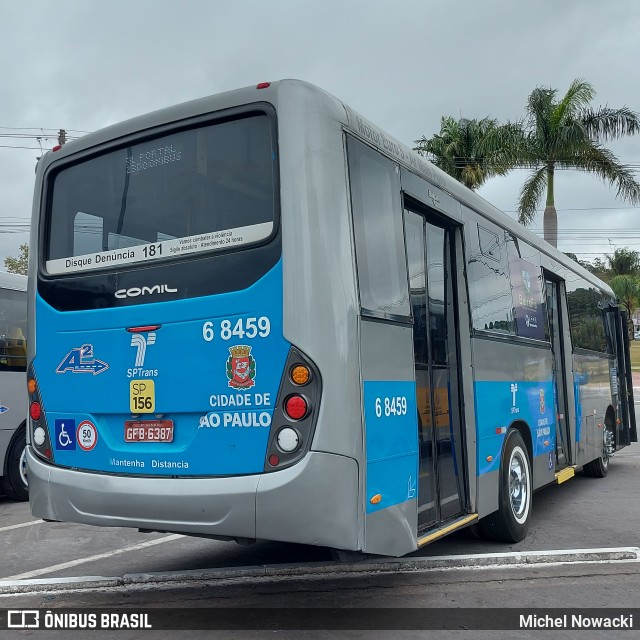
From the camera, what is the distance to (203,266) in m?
4.86

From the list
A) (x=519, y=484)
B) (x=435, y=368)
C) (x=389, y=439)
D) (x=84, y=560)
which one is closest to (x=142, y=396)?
(x=389, y=439)

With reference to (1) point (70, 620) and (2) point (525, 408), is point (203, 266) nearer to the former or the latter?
(1) point (70, 620)

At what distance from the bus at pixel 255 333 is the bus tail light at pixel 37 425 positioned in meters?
0.02

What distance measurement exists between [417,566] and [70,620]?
8.63 ft

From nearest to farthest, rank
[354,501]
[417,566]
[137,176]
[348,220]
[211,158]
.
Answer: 1. [354,501]
2. [348,220]
3. [211,158]
4. [137,176]
5. [417,566]

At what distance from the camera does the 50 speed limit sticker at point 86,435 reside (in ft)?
16.9

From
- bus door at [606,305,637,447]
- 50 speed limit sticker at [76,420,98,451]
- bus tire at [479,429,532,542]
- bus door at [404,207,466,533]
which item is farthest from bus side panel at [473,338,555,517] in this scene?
bus door at [606,305,637,447]

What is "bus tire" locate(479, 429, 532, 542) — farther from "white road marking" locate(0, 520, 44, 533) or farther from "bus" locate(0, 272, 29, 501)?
"bus" locate(0, 272, 29, 501)

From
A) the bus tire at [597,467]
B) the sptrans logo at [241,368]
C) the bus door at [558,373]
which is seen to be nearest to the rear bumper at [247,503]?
the sptrans logo at [241,368]

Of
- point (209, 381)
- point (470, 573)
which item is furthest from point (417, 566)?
point (209, 381)

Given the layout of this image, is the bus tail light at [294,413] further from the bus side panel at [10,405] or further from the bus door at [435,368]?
the bus side panel at [10,405]

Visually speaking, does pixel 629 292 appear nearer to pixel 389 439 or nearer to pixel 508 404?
pixel 508 404

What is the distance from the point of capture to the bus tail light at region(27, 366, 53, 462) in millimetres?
5410

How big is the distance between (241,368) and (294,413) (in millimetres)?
442
